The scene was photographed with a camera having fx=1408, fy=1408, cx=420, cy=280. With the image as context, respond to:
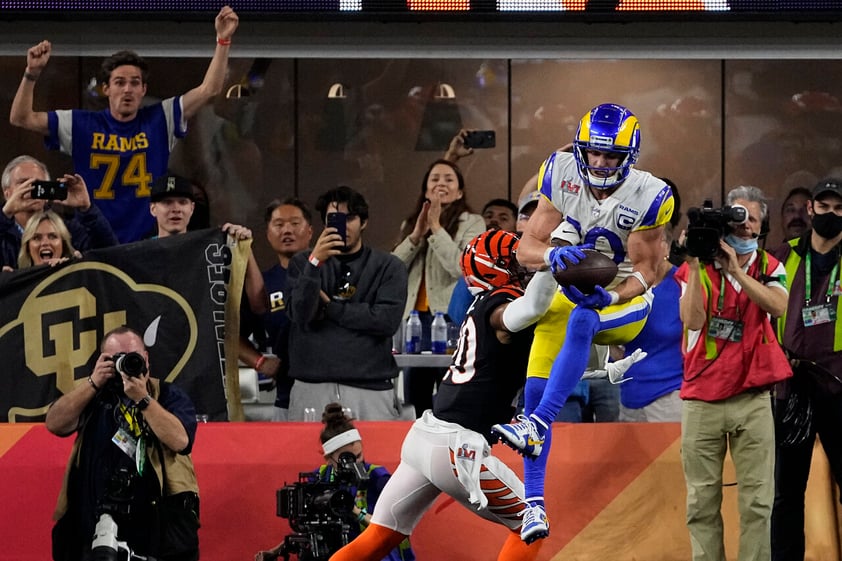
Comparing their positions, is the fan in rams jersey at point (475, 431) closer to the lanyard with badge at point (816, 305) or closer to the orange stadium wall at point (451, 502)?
the orange stadium wall at point (451, 502)

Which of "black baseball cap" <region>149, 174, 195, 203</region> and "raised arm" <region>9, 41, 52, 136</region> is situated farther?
"raised arm" <region>9, 41, 52, 136</region>

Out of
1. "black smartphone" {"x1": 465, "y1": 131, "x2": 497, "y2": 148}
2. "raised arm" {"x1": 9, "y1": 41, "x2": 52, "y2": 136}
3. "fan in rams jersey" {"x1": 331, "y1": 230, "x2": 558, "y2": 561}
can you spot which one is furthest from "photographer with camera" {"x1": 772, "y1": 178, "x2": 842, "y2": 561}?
"raised arm" {"x1": 9, "y1": 41, "x2": 52, "y2": 136}

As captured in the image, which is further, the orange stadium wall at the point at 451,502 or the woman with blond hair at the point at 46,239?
the woman with blond hair at the point at 46,239

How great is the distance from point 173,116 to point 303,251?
1456mm

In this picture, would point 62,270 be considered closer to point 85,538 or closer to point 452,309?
point 85,538

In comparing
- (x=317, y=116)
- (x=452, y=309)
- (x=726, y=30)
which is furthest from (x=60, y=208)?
(x=726, y=30)

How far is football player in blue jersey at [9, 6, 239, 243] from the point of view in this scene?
9.88 metres

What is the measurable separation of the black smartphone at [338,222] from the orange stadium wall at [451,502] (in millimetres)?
1248

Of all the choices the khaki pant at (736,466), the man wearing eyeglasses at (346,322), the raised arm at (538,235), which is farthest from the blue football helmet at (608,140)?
the man wearing eyeglasses at (346,322)

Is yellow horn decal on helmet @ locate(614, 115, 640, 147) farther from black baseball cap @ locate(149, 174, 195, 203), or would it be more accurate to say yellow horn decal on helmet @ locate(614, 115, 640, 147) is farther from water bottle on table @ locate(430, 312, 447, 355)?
black baseball cap @ locate(149, 174, 195, 203)

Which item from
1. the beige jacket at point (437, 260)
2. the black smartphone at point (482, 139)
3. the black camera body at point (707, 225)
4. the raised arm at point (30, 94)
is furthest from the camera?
the black smartphone at point (482, 139)

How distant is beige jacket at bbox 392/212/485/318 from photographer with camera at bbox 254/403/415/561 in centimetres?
215

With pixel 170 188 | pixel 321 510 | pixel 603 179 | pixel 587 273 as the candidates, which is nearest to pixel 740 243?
pixel 603 179

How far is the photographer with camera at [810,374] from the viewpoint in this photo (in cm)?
832
